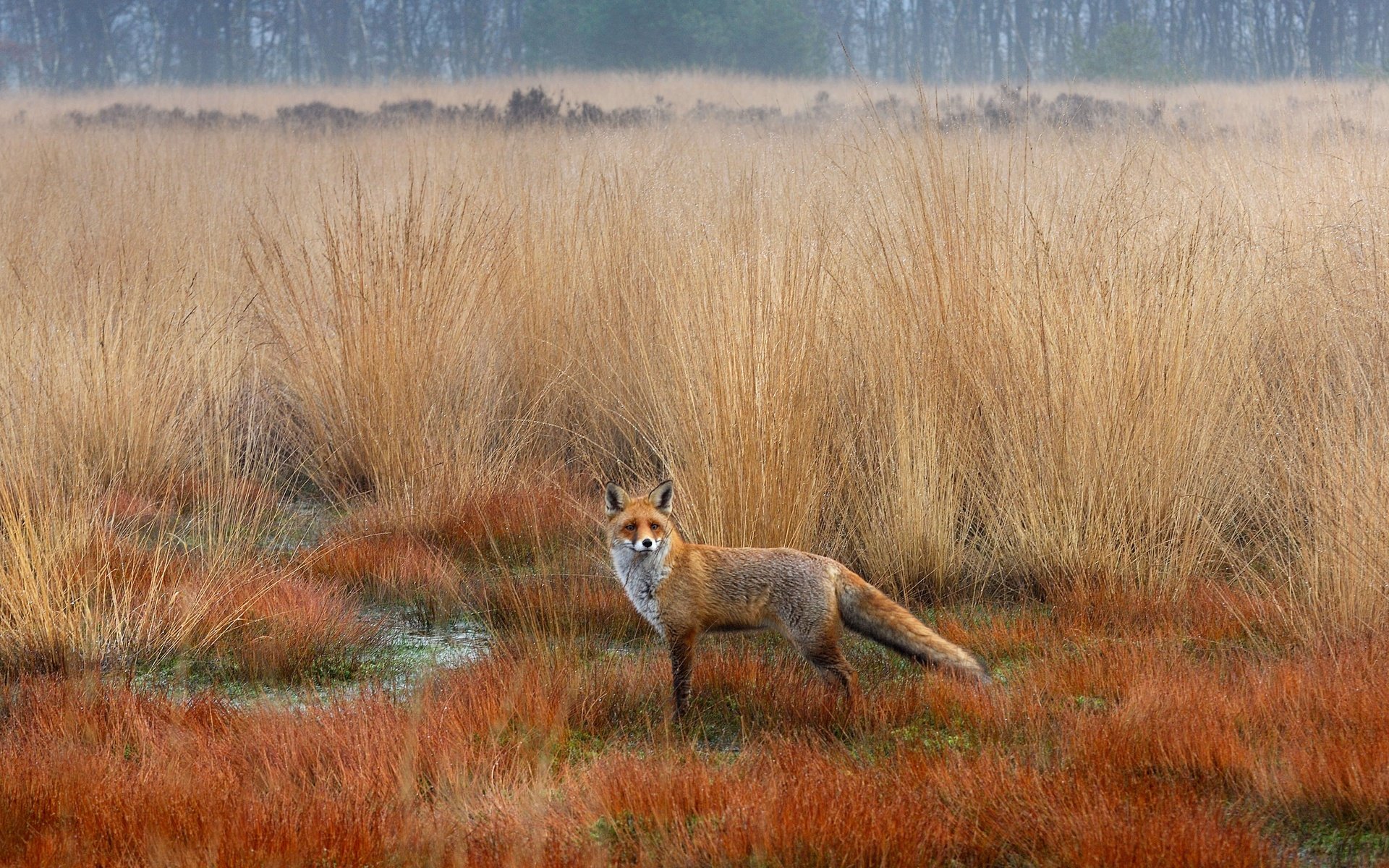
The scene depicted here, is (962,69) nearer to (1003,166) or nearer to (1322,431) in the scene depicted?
(1003,166)

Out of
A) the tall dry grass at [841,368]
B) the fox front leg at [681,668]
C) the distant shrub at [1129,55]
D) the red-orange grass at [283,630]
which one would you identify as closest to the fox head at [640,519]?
the fox front leg at [681,668]

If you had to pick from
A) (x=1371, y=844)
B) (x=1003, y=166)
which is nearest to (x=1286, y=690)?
(x=1371, y=844)

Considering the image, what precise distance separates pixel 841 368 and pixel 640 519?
85.8 inches

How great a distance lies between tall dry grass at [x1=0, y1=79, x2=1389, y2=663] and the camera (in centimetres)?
477

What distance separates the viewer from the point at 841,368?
5508mm

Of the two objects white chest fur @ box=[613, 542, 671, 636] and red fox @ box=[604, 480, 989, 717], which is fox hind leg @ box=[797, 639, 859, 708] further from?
white chest fur @ box=[613, 542, 671, 636]

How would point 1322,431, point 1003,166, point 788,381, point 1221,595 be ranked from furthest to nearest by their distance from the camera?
point 1003,166
point 788,381
point 1221,595
point 1322,431

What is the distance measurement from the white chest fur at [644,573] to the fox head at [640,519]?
0.03m

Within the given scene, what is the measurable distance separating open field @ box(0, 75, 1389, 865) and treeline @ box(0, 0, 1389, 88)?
105 feet

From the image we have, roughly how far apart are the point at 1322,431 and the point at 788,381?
195 cm

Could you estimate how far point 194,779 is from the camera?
3.13 m

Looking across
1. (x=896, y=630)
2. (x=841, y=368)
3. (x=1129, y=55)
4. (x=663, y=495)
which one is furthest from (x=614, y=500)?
(x=1129, y=55)

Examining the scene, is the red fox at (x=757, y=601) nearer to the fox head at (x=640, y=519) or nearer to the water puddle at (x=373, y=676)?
the fox head at (x=640, y=519)

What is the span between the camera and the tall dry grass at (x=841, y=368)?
477cm
